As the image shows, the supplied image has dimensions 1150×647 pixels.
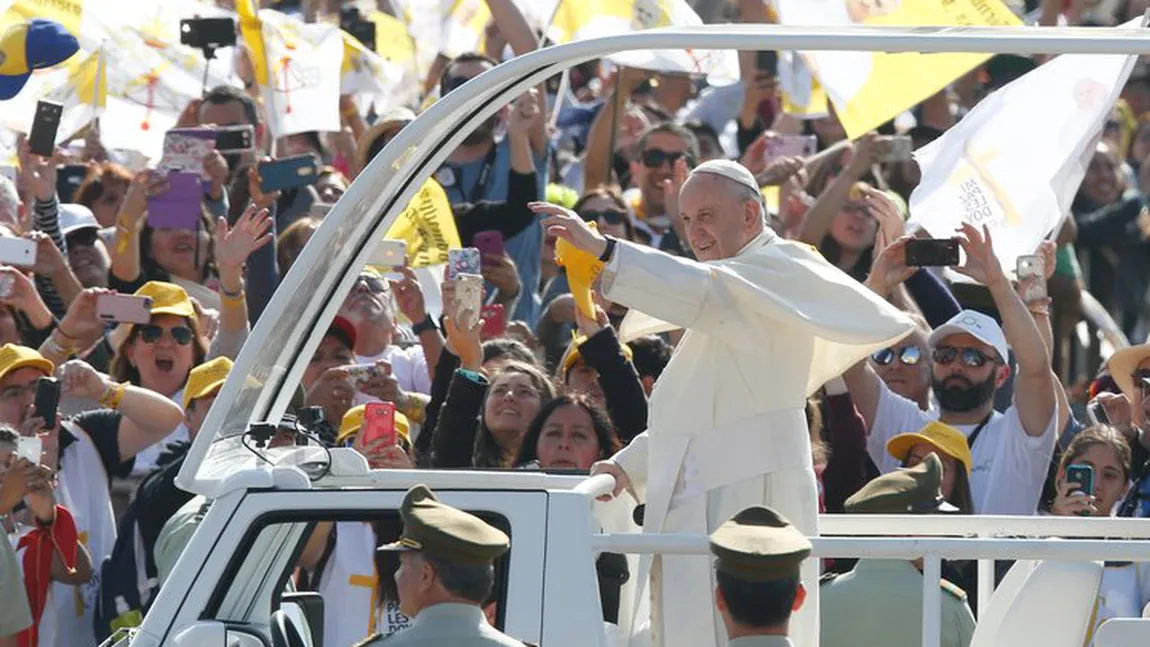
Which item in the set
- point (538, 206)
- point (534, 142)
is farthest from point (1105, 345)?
point (538, 206)

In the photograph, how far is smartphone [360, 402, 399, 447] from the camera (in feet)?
24.0

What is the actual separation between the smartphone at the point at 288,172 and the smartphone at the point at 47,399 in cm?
222

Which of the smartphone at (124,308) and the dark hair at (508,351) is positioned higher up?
the smartphone at (124,308)

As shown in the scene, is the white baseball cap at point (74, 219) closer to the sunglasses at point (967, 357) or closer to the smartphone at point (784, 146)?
the smartphone at point (784, 146)

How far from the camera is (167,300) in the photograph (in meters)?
9.04

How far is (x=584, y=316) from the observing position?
25.9ft

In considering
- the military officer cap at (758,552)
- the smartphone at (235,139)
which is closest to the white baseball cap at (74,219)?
the smartphone at (235,139)

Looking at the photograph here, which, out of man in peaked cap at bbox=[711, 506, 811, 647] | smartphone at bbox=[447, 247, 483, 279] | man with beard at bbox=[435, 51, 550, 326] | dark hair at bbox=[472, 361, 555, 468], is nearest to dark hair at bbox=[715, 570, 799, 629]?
man in peaked cap at bbox=[711, 506, 811, 647]

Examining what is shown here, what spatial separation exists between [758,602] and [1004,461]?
145 inches

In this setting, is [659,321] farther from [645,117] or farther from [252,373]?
[645,117]

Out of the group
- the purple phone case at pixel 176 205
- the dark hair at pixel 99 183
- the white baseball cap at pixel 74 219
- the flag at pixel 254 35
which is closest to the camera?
the purple phone case at pixel 176 205

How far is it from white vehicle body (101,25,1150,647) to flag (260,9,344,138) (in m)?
5.56

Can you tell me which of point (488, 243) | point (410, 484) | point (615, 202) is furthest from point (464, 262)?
point (410, 484)

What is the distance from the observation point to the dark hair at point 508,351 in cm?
886
